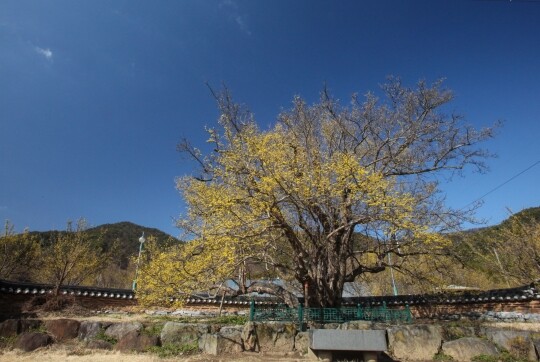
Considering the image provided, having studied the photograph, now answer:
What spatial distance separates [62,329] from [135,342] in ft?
8.90

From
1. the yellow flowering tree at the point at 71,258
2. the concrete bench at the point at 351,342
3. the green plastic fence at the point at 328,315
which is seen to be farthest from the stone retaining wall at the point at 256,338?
the yellow flowering tree at the point at 71,258

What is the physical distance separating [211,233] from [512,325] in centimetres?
1045

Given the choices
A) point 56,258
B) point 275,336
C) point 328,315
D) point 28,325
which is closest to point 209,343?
point 275,336

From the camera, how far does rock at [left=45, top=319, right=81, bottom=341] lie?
396 inches

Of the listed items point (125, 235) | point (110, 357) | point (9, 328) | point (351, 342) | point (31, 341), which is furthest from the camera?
point (125, 235)

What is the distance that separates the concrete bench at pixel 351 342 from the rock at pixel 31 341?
7618mm

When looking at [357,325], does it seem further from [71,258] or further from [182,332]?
[71,258]

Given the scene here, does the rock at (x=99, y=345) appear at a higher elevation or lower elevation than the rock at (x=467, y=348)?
higher

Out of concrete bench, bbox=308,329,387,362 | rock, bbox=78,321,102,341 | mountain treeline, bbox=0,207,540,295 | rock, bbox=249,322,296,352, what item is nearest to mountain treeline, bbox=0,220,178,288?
mountain treeline, bbox=0,207,540,295

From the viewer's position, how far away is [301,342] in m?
9.12

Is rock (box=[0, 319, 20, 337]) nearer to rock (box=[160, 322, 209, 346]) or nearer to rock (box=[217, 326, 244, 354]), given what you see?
rock (box=[160, 322, 209, 346])

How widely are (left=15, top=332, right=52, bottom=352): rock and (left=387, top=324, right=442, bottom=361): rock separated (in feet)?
31.9

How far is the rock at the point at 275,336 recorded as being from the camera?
30.0 ft

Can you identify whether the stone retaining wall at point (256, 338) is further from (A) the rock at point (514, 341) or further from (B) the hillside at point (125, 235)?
(B) the hillside at point (125, 235)
